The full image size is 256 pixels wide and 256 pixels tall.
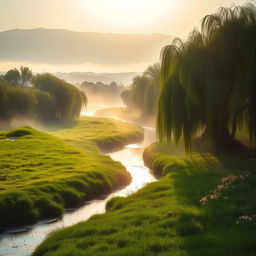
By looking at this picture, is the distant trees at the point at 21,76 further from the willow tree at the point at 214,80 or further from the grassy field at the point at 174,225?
the grassy field at the point at 174,225

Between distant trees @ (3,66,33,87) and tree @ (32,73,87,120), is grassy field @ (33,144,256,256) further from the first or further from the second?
distant trees @ (3,66,33,87)

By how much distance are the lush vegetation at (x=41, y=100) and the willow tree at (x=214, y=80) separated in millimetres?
55230

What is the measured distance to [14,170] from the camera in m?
33.9

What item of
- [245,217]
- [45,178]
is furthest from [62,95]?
[245,217]

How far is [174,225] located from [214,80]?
799 inches

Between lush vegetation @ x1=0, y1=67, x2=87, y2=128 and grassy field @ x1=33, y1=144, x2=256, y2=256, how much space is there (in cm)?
6470

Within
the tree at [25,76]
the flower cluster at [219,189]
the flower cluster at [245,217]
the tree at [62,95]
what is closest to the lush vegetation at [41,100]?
the tree at [62,95]

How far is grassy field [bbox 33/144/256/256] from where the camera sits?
44.8ft

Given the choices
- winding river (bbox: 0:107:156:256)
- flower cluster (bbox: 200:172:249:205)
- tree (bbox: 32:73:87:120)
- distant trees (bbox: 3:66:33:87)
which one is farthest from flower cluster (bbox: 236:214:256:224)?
distant trees (bbox: 3:66:33:87)

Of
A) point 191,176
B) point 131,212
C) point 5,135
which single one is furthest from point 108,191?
point 5,135

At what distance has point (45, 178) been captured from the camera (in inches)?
1223

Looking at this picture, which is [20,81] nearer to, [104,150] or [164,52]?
[104,150]

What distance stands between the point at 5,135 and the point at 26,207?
30766 millimetres

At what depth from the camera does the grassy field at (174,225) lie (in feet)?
44.8
